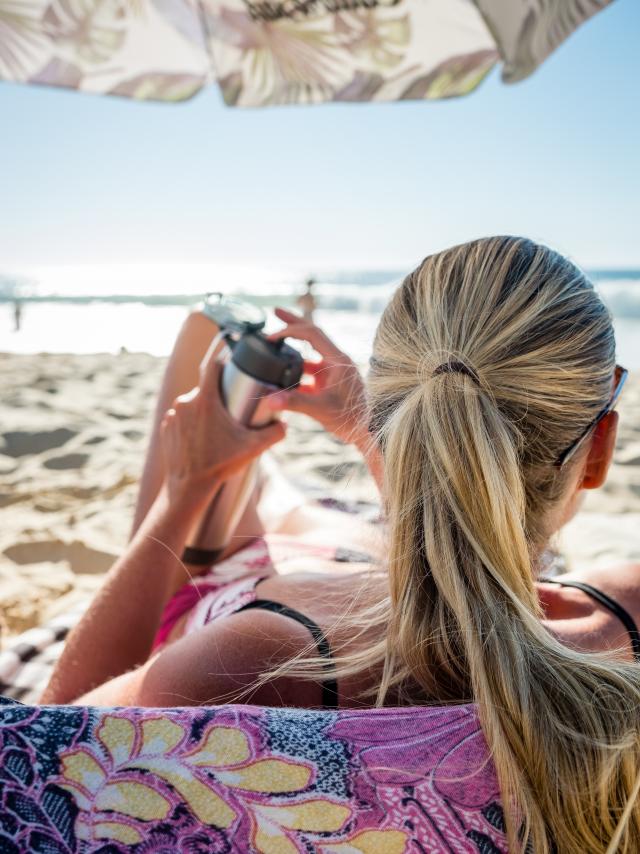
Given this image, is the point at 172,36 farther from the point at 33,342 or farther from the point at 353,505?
the point at 33,342

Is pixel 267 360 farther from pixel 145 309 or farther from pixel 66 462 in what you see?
pixel 145 309

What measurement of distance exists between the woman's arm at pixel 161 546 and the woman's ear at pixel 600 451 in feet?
2.06

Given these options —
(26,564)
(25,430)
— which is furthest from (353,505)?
(25,430)

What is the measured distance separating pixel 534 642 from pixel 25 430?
3718mm

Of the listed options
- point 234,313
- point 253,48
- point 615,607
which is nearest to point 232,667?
point 615,607

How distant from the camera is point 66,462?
11.5ft

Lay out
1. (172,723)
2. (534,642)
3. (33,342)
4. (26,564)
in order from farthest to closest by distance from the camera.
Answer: (33,342), (26,564), (534,642), (172,723)

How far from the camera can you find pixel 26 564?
8.09 ft

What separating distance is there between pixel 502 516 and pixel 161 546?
2.37 feet

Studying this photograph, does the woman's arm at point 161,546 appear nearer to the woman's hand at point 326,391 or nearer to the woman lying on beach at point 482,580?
the woman's hand at point 326,391

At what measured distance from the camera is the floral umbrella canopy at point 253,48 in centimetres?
199

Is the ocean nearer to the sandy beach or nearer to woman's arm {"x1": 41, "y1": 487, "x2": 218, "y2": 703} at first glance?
the sandy beach

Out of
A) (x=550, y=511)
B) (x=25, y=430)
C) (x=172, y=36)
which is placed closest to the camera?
(x=550, y=511)

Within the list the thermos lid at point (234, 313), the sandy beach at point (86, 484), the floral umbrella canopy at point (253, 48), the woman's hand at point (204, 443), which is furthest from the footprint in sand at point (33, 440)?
the woman's hand at point (204, 443)
